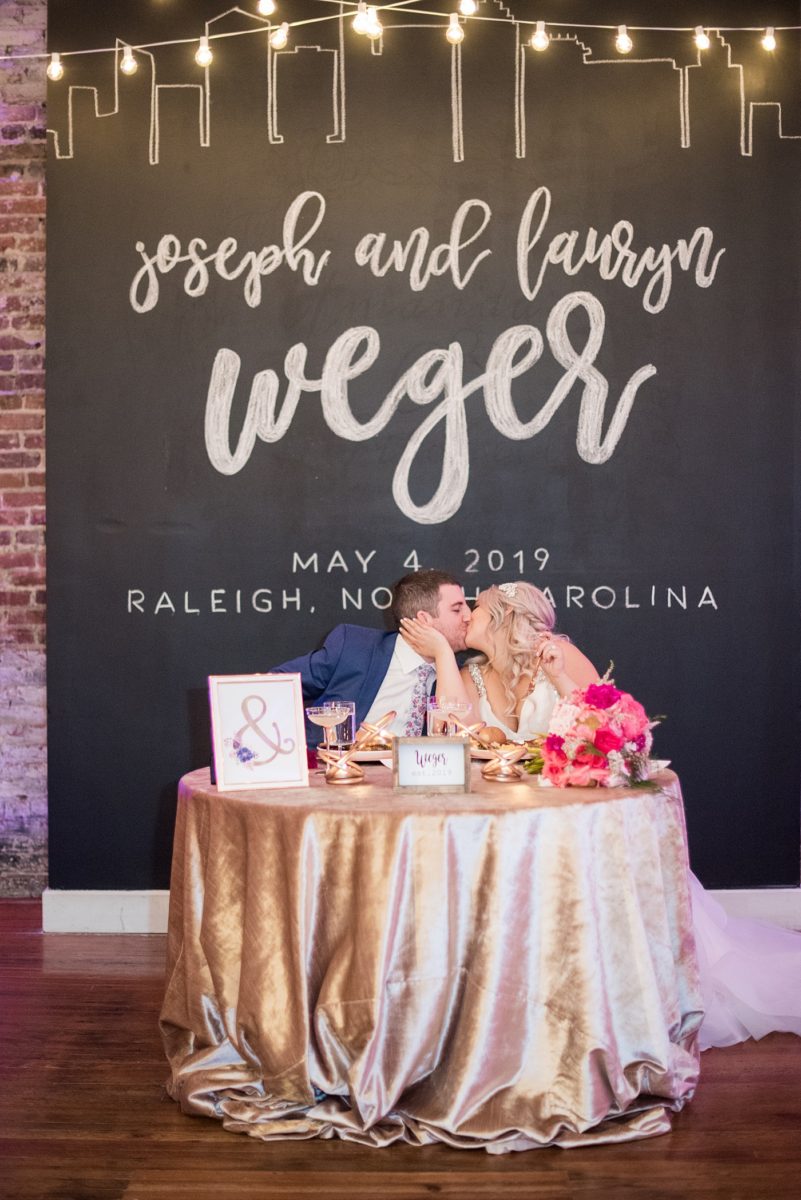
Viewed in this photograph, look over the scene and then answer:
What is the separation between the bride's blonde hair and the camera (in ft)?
13.0

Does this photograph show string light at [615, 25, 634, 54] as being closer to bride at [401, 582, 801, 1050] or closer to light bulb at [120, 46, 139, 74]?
light bulb at [120, 46, 139, 74]

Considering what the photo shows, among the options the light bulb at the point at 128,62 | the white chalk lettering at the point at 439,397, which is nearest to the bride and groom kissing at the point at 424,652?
the white chalk lettering at the point at 439,397

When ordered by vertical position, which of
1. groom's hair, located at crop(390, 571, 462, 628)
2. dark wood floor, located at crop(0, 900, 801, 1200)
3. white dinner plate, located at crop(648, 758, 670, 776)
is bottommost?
dark wood floor, located at crop(0, 900, 801, 1200)

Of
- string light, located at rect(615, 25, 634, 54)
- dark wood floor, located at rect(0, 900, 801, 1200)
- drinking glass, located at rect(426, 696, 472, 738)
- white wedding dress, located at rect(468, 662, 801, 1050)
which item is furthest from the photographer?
string light, located at rect(615, 25, 634, 54)

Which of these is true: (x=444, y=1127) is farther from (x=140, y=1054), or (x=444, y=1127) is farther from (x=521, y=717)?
(x=521, y=717)

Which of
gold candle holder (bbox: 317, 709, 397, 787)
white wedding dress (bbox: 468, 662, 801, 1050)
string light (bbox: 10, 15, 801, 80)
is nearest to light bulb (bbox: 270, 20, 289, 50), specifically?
string light (bbox: 10, 15, 801, 80)

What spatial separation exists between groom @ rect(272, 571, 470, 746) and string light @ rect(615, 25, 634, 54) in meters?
2.07

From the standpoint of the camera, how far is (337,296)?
4480 mm

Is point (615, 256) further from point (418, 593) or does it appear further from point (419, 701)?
point (419, 701)

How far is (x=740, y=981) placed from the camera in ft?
11.0

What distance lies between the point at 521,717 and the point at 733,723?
109 centimetres

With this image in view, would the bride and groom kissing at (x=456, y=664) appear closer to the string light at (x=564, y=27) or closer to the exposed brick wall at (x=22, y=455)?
the exposed brick wall at (x=22, y=455)

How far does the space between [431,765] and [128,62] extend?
3074 mm

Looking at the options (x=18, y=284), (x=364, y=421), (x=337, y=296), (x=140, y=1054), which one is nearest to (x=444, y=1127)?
(x=140, y=1054)
